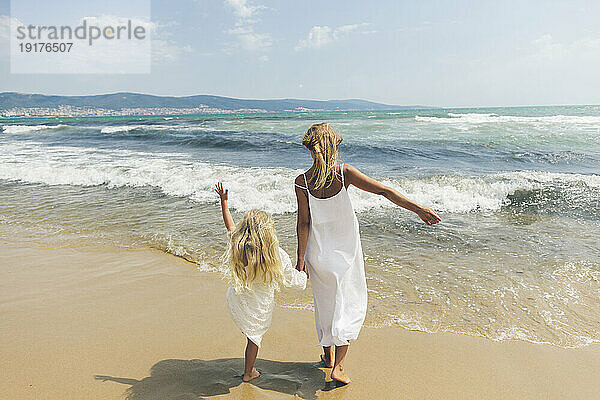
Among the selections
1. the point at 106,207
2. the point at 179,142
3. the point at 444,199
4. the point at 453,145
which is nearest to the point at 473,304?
the point at 444,199

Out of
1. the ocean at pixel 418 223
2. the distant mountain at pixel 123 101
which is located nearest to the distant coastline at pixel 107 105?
the distant mountain at pixel 123 101

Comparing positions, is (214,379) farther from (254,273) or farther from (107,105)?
(107,105)

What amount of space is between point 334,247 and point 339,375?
0.87 metres

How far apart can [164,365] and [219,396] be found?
1.89 ft

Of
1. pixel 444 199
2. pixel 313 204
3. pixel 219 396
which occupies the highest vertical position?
pixel 313 204

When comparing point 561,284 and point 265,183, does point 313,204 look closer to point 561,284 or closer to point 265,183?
point 561,284

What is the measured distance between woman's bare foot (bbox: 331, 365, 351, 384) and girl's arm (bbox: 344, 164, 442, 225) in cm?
120

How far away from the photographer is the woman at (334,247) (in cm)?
268

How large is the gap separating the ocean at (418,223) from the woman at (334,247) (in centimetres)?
92

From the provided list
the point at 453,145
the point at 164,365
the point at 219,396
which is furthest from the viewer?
the point at 453,145

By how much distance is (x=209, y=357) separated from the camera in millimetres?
3125

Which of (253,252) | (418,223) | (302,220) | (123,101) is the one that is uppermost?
(123,101)

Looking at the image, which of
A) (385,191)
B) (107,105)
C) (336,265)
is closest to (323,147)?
(385,191)

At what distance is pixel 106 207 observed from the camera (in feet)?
26.6
